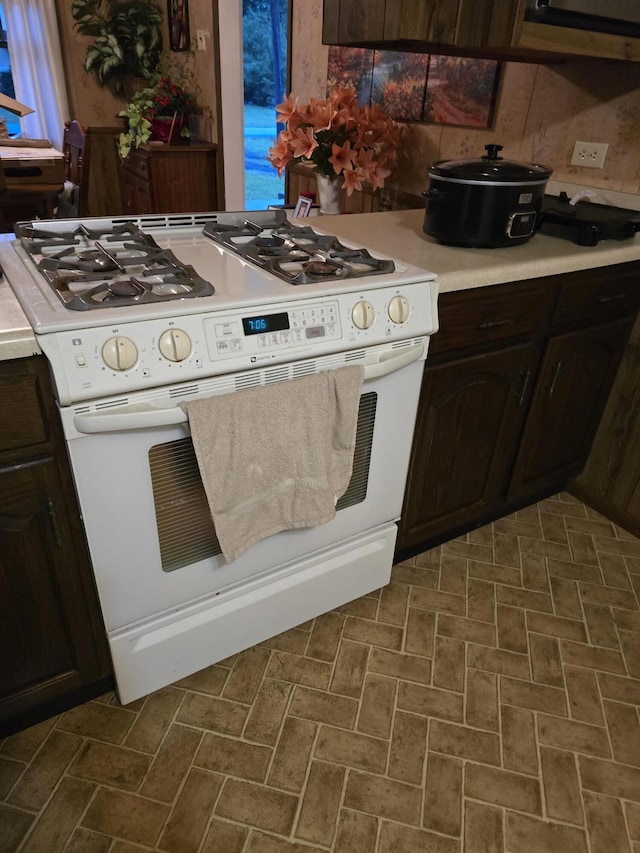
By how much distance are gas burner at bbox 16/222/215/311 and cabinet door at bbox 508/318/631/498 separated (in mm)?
1094

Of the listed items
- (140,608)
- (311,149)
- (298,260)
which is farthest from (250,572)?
(311,149)

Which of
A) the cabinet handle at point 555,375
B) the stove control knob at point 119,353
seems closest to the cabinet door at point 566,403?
the cabinet handle at point 555,375

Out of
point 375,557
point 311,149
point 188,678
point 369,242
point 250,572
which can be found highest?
point 311,149

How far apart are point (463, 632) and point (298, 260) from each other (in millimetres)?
1120

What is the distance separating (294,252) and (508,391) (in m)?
0.74

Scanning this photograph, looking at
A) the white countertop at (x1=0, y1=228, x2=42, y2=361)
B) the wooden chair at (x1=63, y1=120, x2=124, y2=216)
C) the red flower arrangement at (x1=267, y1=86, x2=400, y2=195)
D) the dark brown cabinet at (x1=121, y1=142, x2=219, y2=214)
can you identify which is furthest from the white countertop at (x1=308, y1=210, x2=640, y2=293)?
the wooden chair at (x1=63, y1=120, x2=124, y2=216)

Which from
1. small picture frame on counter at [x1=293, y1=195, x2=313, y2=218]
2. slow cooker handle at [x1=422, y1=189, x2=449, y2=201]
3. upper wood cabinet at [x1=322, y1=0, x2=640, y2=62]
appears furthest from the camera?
small picture frame on counter at [x1=293, y1=195, x2=313, y2=218]

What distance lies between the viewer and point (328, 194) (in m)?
2.08

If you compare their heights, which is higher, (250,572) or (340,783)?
(250,572)

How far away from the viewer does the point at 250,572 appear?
1380 millimetres

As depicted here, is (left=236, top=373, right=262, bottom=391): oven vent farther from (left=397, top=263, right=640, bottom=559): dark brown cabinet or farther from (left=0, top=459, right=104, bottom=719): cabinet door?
(left=397, top=263, right=640, bottom=559): dark brown cabinet

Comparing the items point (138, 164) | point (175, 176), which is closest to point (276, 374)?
point (175, 176)

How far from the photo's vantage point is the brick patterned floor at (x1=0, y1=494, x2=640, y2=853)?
1183mm

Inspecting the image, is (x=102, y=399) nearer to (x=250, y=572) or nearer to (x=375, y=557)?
(x=250, y=572)
